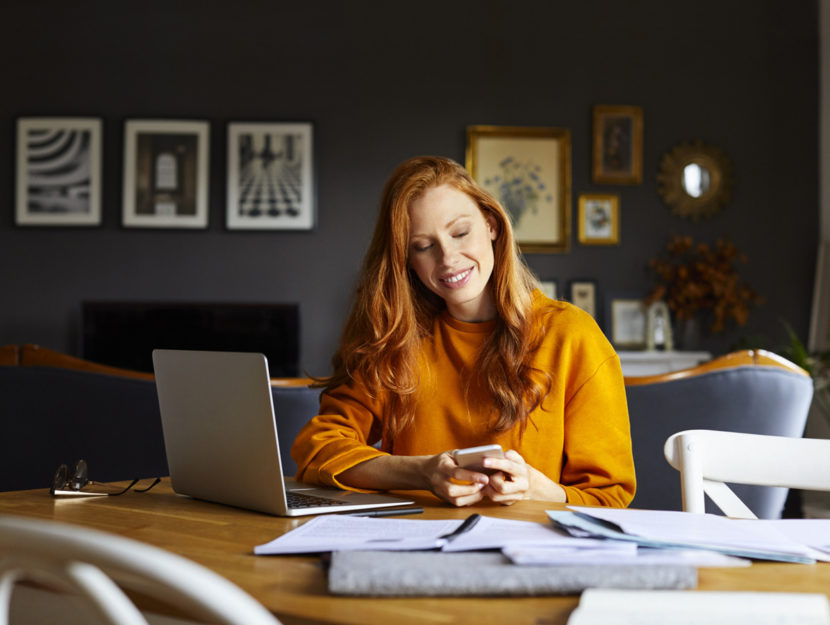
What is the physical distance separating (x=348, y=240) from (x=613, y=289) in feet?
5.52

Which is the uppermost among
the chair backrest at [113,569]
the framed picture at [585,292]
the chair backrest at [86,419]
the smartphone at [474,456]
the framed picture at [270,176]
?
the framed picture at [270,176]

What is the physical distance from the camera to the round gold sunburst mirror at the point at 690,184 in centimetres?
A: 554

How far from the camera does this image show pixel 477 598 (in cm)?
78

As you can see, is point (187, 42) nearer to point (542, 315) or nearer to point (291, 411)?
point (291, 411)

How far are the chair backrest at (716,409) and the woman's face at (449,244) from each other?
0.84 meters

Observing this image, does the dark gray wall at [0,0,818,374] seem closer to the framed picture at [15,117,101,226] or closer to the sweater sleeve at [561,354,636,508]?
the framed picture at [15,117,101,226]

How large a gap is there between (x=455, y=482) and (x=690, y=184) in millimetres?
4675

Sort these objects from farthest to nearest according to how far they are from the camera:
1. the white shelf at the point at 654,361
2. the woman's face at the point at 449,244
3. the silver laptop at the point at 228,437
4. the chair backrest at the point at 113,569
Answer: the white shelf at the point at 654,361, the woman's face at the point at 449,244, the silver laptop at the point at 228,437, the chair backrest at the point at 113,569

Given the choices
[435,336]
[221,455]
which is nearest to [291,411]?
[435,336]

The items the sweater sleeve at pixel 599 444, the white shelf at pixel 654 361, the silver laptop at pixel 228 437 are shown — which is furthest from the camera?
the white shelf at pixel 654 361

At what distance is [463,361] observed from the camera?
1.71m

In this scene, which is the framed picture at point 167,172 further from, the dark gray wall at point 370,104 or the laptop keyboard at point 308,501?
the laptop keyboard at point 308,501

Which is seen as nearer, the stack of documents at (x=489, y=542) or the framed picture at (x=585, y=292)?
the stack of documents at (x=489, y=542)

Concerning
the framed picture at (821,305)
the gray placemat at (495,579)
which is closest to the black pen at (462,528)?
the gray placemat at (495,579)
